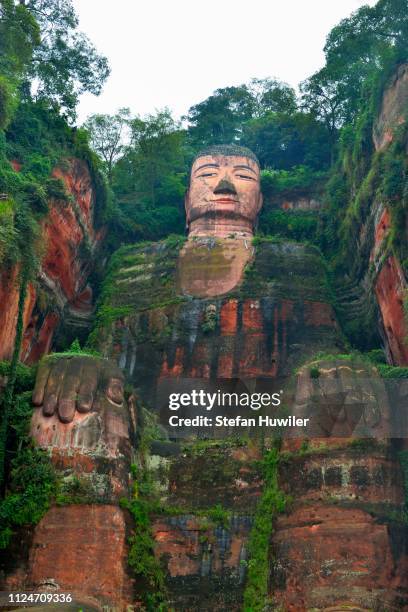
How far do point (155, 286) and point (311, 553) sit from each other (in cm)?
1138

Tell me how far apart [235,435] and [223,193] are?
10.3 metres

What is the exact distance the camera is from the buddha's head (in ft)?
92.6

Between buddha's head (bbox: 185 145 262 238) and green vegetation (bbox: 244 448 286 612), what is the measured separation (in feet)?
35.7

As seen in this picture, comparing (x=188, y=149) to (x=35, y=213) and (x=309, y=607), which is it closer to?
(x=35, y=213)

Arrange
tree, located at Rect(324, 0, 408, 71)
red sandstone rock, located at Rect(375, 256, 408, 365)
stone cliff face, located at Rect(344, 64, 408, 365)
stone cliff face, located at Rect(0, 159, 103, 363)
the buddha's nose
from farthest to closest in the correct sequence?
1. the buddha's nose
2. tree, located at Rect(324, 0, 408, 71)
3. stone cliff face, located at Rect(0, 159, 103, 363)
4. red sandstone rock, located at Rect(375, 256, 408, 365)
5. stone cliff face, located at Rect(344, 64, 408, 365)

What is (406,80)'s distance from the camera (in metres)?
23.0

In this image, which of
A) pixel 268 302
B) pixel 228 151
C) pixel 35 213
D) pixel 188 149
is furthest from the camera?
pixel 188 149

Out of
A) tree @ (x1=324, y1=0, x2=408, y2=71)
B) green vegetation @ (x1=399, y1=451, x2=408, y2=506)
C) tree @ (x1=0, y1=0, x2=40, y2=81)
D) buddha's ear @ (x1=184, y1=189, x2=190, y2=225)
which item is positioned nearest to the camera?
green vegetation @ (x1=399, y1=451, x2=408, y2=506)

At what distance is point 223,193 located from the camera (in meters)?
28.4

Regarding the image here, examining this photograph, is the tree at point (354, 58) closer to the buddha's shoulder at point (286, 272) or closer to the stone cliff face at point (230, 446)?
the stone cliff face at point (230, 446)

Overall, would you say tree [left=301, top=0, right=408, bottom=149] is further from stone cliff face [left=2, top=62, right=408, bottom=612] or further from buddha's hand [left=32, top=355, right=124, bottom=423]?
buddha's hand [left=32, top=355, right=124, bottom=423]

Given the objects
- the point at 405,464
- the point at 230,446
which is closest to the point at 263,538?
the point at 230,446

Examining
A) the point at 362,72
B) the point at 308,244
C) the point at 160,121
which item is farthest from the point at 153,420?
the point at 362,72

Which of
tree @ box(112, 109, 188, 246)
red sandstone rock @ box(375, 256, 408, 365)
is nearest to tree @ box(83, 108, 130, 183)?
tree @ box(112, 109, 188, 246)
